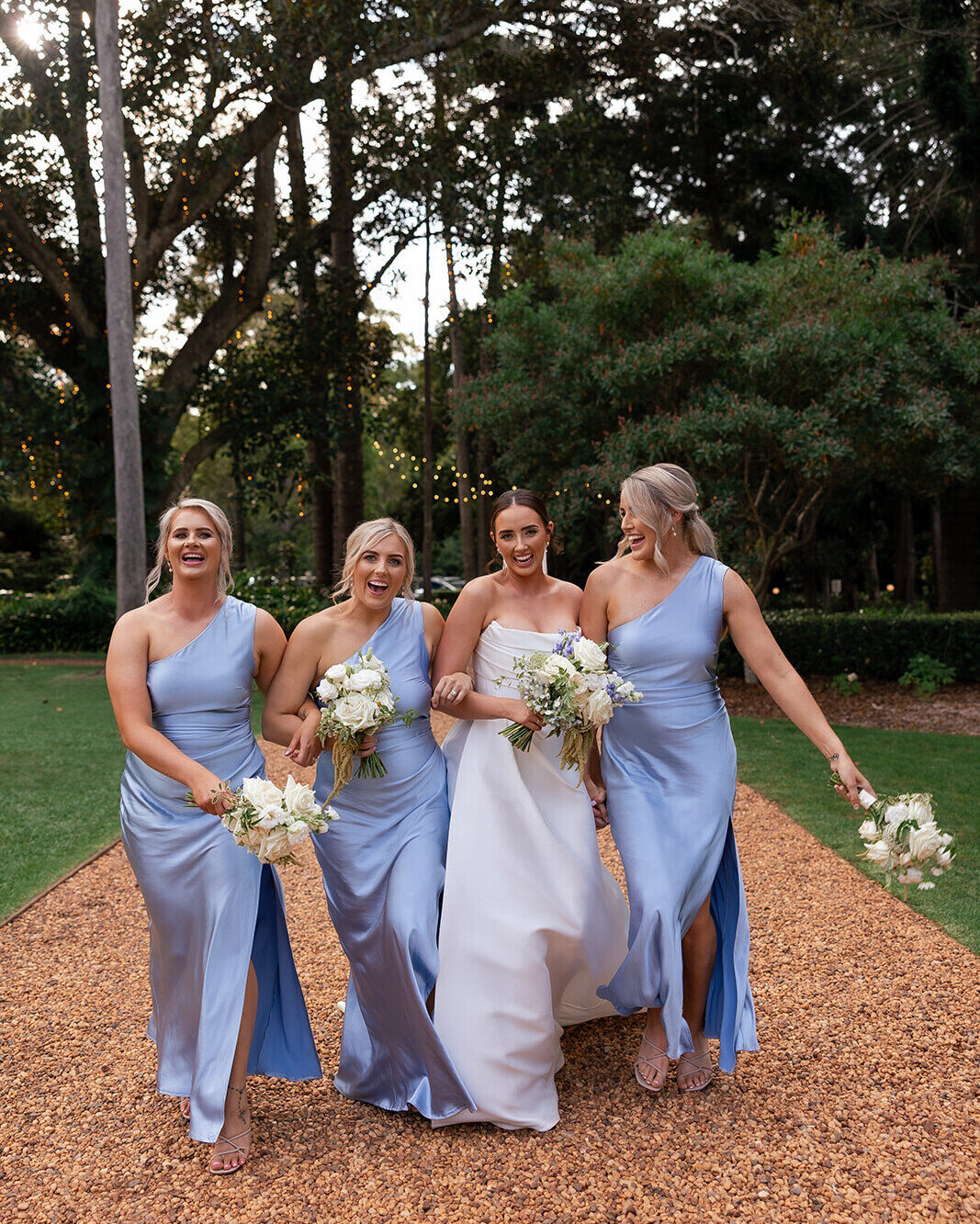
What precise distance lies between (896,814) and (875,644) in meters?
12.9

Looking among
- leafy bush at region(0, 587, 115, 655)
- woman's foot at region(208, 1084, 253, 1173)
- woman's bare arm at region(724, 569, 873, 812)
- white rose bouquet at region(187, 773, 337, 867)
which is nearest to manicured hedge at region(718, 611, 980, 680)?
woman's bare arm at region(724, 569, 873, 812)

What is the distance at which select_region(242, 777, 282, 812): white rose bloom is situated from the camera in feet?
9.91

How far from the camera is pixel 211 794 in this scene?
3.10 metres

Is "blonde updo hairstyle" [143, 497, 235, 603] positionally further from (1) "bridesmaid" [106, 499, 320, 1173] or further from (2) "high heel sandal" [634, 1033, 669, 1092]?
(2) "high heel sandal" [634, 1033, 669, 1092]

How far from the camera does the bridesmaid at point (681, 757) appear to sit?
361 cm

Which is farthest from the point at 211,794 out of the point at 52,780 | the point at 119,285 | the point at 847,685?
the point at 847,685

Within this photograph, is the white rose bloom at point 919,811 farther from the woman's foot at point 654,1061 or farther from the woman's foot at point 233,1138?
the woman's foot at point 233,1138

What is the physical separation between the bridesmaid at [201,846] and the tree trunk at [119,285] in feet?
20.6

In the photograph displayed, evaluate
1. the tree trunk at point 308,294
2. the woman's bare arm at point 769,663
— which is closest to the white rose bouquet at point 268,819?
the woman's bare arm at point 769,663

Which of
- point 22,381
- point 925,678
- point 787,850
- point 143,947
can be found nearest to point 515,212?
point 22,381

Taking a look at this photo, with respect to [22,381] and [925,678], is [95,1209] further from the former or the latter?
[22,381]

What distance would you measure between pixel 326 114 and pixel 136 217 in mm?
3395

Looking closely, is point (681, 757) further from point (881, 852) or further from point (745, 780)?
point (745, 780)

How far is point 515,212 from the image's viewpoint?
18172 millimetres
